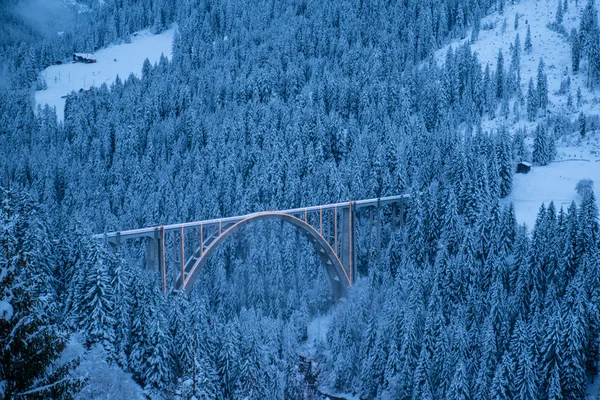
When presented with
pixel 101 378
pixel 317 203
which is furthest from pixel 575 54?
pixel 101 378

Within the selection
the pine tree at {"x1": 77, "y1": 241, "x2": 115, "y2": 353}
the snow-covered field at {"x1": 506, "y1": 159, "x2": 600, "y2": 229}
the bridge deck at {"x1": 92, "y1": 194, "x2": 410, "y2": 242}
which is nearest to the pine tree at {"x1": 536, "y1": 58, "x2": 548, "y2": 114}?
the snow-covered field at {"x1": 506, "y1": 159, "x2": 600, "y2": 229}

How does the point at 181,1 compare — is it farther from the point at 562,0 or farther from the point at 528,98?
the point at 528,98

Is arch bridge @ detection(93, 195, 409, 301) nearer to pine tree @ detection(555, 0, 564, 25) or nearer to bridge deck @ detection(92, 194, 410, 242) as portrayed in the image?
bridge deck @ detection(92, 194, 410, 242)

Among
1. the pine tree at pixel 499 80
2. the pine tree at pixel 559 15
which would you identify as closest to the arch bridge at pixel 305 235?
the pine tree at pixel 499 80

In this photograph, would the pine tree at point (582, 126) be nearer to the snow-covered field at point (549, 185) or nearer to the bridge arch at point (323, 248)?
the snow-covered field at point (549, 185)

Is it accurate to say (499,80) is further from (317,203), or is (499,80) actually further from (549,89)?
(317,203)

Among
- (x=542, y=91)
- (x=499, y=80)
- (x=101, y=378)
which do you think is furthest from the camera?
(x=499, y=80)
